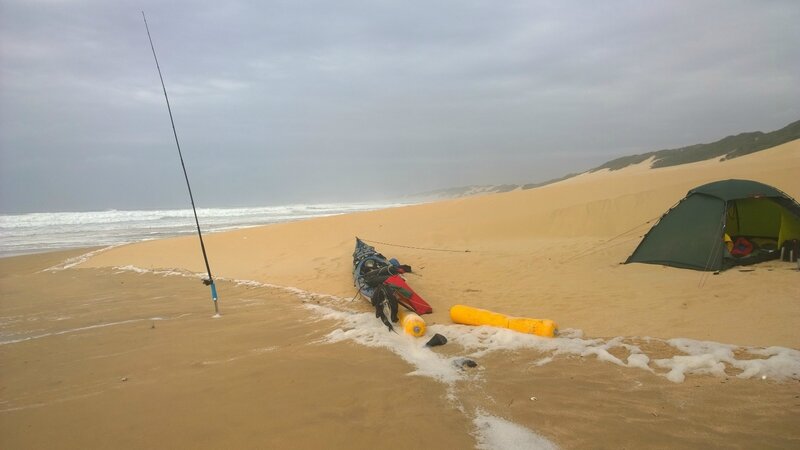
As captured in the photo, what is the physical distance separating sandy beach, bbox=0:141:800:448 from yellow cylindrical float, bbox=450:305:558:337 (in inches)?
6.5

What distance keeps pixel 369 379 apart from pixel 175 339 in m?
3.26

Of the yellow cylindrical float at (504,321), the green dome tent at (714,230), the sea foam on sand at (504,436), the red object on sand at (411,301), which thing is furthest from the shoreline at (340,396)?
the green dome tent at (714,230)

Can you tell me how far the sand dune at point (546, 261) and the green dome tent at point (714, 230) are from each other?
33cm

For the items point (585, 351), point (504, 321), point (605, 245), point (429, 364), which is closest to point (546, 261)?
point (605, 245)

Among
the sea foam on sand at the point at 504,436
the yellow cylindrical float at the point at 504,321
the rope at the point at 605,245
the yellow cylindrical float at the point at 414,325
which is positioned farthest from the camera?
the rope at the point at 605,245

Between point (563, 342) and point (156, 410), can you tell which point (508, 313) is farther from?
point (156, 410)

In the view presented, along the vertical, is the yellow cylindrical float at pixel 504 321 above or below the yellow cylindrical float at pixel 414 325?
below

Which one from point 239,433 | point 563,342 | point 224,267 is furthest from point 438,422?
point 224,267

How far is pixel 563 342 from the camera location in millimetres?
4582

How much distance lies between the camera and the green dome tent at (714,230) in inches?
271

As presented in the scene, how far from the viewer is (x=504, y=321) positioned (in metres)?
5.14

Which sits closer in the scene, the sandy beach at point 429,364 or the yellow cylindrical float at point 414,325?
the sandy beach at point 429,364

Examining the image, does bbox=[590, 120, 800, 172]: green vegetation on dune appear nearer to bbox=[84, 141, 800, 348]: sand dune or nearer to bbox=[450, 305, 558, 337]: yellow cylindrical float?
bbox=[84, 141, 800, 348]: sand dune

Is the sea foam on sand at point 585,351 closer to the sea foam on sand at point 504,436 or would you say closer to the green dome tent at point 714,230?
the sea foam on sand at point 504,436
